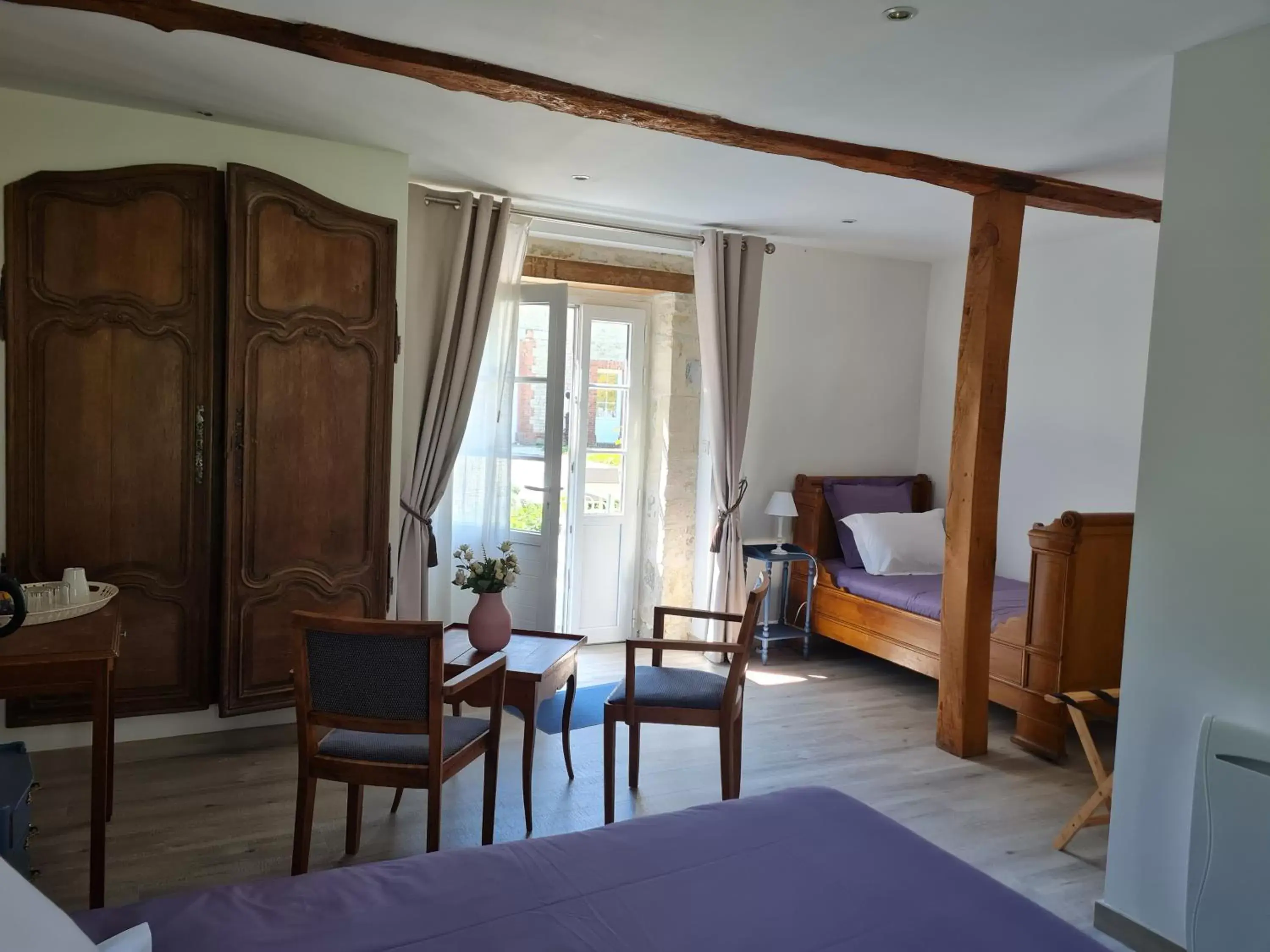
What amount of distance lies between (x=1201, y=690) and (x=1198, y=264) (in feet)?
3.83

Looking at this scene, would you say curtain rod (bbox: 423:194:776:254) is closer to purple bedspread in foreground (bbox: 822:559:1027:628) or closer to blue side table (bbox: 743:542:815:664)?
blue side table (bbox: 743:542:815:664)

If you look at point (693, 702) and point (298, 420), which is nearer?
point (693, 702)

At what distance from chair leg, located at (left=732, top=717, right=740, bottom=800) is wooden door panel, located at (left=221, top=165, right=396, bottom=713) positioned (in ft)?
5.57

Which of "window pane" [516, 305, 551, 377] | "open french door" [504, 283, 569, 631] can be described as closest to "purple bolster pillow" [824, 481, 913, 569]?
"open french door" [504, 283, 569, 631]

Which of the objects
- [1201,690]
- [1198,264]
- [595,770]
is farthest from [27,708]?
[1198,264]

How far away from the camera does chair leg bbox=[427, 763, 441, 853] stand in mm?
2529

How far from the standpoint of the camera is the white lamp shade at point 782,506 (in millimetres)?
5539

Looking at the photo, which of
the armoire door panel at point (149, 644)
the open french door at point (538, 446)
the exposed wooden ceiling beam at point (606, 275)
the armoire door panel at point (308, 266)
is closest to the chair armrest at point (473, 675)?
the armoire door panel at point (149, 644)

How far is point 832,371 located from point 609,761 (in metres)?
3.51

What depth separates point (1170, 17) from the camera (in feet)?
7.68

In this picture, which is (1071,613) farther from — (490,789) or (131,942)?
(131,942)

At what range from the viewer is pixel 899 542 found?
536cm

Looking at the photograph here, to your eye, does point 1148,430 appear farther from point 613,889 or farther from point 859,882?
point 613,889

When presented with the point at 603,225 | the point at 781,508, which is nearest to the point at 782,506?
the point at 781,508
